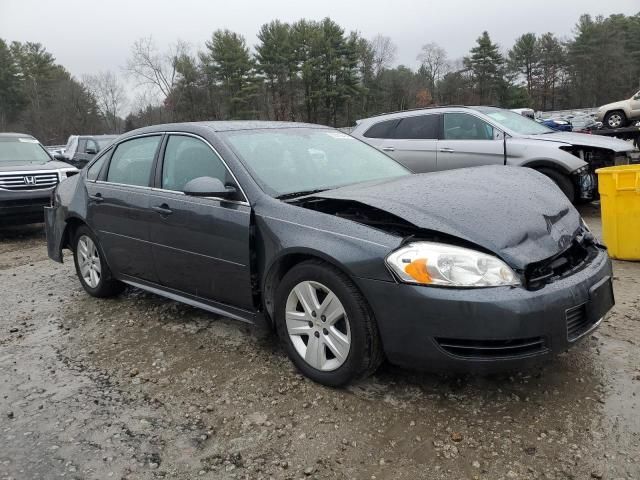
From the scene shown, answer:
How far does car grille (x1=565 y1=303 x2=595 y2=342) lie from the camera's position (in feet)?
8.61

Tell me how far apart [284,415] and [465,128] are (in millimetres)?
6693

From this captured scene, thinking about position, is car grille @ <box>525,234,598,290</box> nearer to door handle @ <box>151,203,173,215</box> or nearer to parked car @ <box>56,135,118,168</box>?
door handle @ <box>151,203,173,215</box>

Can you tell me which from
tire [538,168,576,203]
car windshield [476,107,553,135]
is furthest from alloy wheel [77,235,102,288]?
car windshield [476,107,553,135]

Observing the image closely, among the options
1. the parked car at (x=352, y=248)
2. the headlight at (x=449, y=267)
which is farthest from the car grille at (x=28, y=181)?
the headlight at (x=449, y=267)

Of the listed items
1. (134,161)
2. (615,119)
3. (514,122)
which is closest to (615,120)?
(615,119)

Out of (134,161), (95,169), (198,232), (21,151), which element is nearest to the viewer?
(198,232)

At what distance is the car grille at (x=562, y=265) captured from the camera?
2609mm

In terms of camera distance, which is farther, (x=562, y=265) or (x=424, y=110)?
(x=424, y=110)

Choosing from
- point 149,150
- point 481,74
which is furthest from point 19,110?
point 149,150

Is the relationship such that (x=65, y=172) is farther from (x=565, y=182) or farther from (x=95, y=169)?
(x=565, y=182)

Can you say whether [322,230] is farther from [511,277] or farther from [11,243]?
[11,243]

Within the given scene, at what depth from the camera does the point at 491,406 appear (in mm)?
2775

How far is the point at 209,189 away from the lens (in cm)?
334

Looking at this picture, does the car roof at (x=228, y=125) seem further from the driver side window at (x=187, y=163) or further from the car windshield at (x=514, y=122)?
the car windshield at (x=514, y=122)
